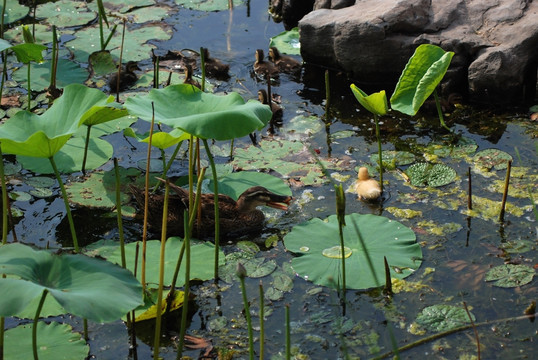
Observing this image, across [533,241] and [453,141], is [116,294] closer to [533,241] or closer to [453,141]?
[533,241]

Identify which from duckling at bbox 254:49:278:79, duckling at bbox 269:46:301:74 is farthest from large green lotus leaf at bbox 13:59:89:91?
duckling at bbox 269:46:301:74

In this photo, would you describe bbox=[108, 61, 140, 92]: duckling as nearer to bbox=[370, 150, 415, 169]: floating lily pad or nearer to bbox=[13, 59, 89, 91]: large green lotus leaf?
bbox=[13, 59, 89, 91]: large green lotus leaf

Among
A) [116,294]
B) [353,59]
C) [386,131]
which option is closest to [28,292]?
[116,294]

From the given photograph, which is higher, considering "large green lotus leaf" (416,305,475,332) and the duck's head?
the duck's head

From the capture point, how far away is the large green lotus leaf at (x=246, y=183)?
4.61 metres

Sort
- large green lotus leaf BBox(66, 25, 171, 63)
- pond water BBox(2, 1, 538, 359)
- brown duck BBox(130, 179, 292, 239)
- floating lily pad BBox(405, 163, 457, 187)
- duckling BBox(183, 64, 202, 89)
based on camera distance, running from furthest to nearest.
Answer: large green lotus leaf BBox(66, 25, 171, 63)
duckling BBox(183, 64, 202, 89)
floating lily pad BBox(405, 163, 457, 187)
brown duck BBox(130, 179, 292, 239)
pond water BBox(2, 1, 538, 359)

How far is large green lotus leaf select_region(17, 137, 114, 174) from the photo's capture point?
15.8 ft

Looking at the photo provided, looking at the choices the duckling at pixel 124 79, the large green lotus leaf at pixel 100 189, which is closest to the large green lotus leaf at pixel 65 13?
the duckling at pixel 124 79

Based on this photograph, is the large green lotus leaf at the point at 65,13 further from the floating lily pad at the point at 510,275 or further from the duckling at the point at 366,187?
the floating lily pad at the point at 510,275

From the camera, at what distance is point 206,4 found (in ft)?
25.3

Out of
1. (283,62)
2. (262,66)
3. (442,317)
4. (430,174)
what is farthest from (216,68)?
(442,317)

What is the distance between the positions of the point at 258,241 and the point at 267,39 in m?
3.32

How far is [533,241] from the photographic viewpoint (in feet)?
13.5

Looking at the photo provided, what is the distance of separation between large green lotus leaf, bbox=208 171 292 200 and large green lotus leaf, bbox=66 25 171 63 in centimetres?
239
